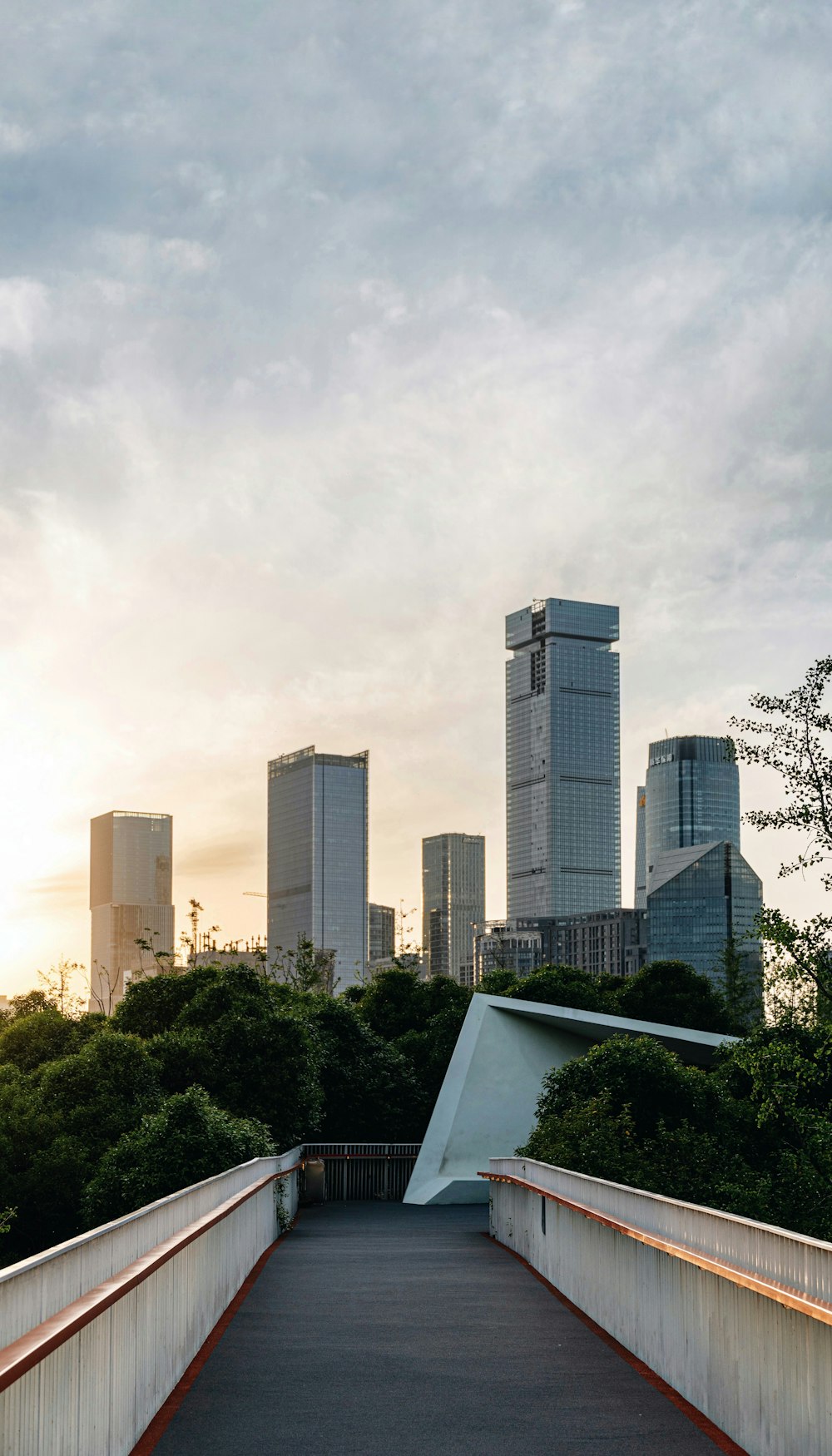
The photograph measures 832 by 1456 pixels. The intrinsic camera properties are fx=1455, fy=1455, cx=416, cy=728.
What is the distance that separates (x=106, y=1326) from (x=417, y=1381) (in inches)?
124

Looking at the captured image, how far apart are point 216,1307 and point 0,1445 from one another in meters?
7.34

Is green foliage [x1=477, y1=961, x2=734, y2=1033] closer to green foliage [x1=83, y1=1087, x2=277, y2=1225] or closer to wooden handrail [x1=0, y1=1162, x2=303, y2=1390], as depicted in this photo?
green foliage [x1=83, y1=1087, x2=277, y2=1225]

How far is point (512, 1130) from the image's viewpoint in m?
40.5

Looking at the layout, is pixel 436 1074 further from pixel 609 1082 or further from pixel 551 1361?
pixel 551 1361

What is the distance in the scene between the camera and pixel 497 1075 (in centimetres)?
4109

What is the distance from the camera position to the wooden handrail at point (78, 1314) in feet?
16.7

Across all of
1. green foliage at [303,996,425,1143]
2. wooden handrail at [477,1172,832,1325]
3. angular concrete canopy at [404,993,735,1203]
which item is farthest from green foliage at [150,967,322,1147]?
→ wooden handrail at [477,1172,832,1325]

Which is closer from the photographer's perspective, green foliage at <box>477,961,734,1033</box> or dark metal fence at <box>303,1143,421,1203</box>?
dark metal fence at <box>303,1143,421,1203</box>

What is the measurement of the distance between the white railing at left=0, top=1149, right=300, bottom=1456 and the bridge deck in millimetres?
344

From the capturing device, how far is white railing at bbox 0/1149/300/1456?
542 centimetres

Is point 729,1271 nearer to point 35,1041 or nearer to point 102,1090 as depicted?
point 102,1090

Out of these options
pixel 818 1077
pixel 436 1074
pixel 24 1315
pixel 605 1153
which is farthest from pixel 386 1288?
pixel 436 1074

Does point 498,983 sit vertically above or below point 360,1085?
above

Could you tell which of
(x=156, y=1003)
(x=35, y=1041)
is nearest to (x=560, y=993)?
(x=156, y=1003)
